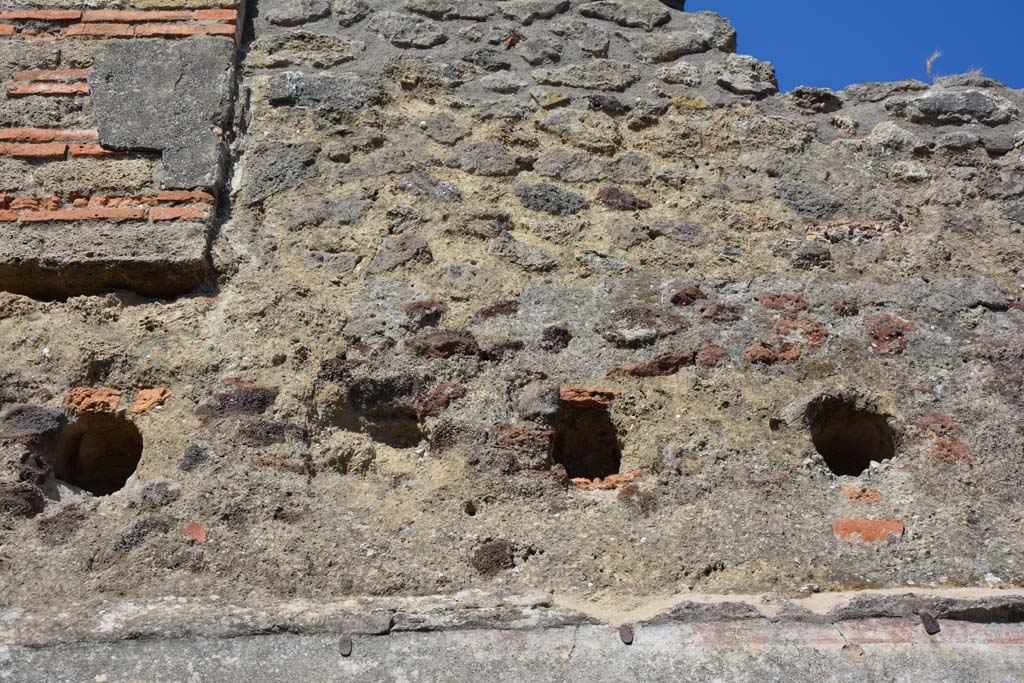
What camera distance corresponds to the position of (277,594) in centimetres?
263

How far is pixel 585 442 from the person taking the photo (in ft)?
10.4

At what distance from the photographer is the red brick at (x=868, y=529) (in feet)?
8.96

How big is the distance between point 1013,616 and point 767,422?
0.75m

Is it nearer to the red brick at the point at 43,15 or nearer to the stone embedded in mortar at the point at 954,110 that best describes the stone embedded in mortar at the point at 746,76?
the stone embedded in mortar at the point at 954,110

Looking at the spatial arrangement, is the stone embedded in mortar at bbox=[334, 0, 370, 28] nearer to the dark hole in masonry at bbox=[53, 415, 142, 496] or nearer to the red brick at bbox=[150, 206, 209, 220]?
the red brick at bbox=[150, 206, 209, 220]

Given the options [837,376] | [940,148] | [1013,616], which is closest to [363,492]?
[837,376]

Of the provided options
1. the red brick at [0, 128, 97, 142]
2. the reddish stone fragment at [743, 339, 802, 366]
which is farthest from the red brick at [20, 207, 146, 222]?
the reddish stone fragment at [743, 339, 802, 366]

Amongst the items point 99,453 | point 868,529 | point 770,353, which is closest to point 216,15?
point 99,453

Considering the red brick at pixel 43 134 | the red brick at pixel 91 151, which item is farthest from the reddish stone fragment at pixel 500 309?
the red brick at pixel 43 134

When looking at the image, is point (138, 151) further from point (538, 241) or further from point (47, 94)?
point (538, 241)

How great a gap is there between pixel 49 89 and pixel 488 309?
5.43 ft

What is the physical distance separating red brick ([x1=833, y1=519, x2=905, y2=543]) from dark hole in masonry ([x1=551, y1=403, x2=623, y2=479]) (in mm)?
609

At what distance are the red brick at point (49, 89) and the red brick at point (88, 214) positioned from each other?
53cm

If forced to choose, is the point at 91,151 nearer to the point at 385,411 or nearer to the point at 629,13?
the point at 385,411
